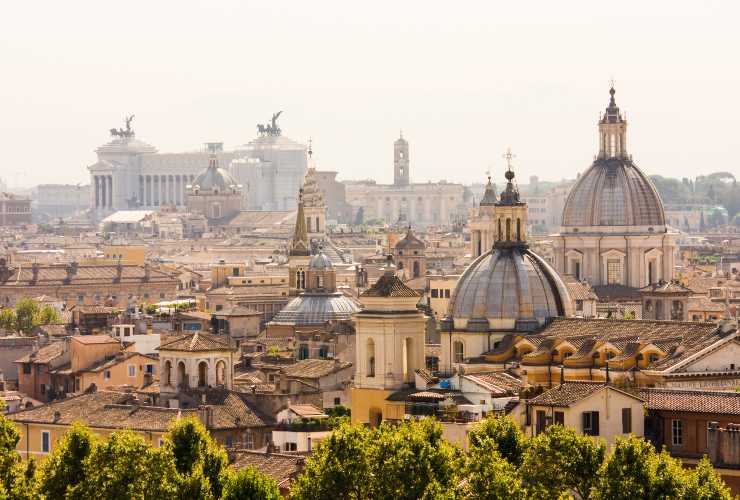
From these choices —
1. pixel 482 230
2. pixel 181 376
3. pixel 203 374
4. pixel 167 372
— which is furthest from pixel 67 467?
pixel 482 230

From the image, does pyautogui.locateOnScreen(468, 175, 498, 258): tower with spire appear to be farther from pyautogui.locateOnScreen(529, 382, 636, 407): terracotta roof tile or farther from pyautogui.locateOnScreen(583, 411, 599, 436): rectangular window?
pyautogui.locateOnScreen(583, 411, 599, 436): rectangular window

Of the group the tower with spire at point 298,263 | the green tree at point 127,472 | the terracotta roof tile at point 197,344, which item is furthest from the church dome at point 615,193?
the green tree at point 127,472

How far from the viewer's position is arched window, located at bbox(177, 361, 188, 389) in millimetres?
78062

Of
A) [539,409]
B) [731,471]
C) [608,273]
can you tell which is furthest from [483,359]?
[608,273]

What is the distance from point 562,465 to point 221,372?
27.7 metres

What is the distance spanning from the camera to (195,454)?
56250mm

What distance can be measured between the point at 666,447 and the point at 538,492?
183 inches

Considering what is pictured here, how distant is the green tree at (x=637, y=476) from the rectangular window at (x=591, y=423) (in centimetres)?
531

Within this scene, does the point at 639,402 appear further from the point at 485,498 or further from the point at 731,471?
the point at 485,498

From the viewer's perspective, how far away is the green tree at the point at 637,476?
48.9 meters

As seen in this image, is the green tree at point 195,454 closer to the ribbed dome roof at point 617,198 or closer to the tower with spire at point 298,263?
the ribbed dome roof at point 617,198

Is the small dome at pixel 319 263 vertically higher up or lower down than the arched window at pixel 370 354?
higher up

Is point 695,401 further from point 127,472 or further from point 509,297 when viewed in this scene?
point 509,297

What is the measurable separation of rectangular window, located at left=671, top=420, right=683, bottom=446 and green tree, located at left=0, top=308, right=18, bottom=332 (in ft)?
190
